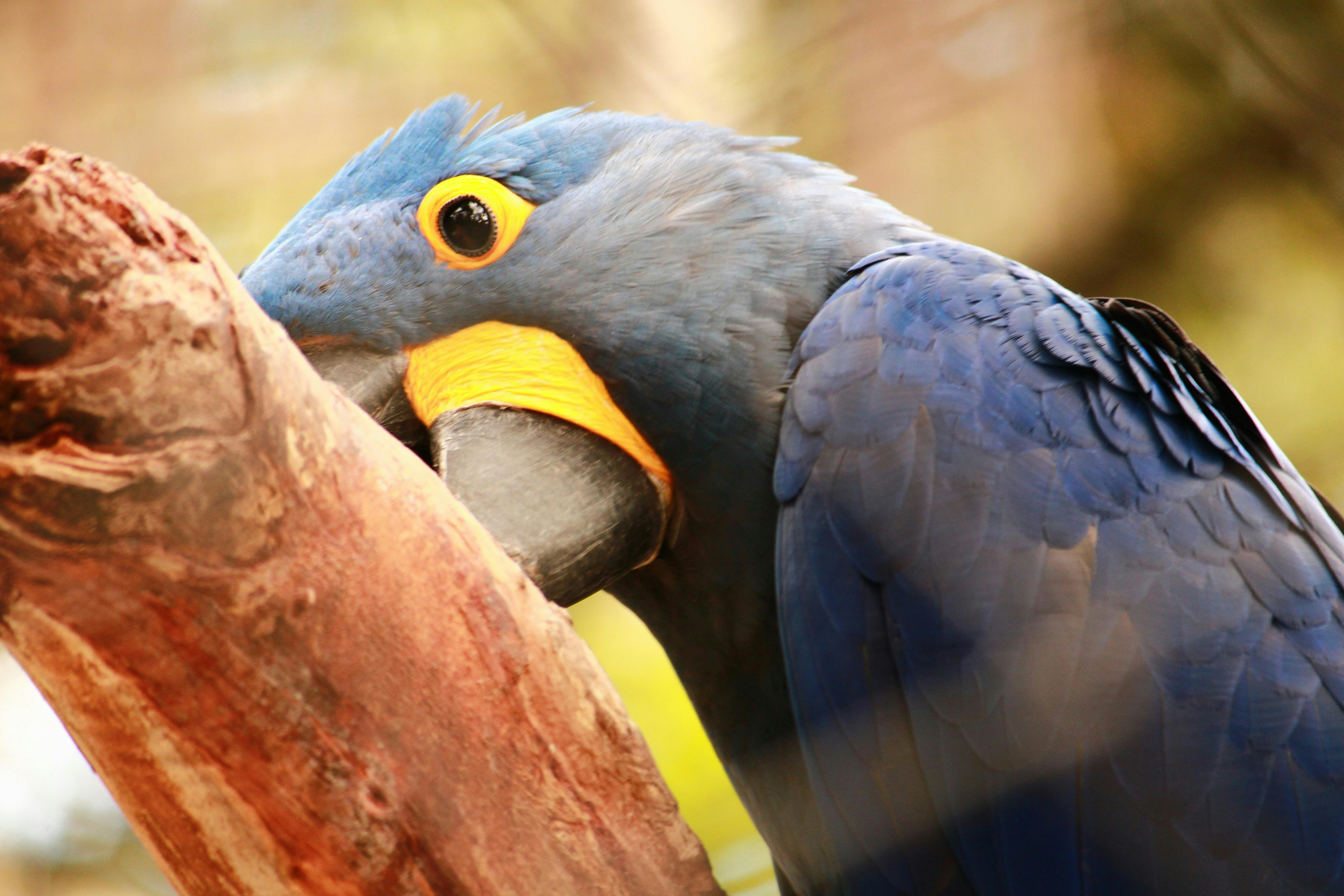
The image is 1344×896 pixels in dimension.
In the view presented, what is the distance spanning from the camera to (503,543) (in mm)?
1354

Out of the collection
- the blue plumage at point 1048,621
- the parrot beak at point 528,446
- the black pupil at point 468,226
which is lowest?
the blue plumage at point 1048,621

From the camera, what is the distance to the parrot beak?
1.39m

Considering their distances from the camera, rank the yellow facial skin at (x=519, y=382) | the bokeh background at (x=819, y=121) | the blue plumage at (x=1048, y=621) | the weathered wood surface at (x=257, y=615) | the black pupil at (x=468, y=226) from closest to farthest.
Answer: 1. the weathered wood surface at (x=257, y=615)
2. the blue plumage at (x=1048, y=621)
3. the yellow facial skin at (x=519, y=382)
4. the black pupil at (x=468, y=226)
5. the bokeh background at (x=819, y=121)

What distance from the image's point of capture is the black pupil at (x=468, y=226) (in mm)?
1643

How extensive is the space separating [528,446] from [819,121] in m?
2.08

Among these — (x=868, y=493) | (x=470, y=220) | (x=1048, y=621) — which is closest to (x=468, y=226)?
(x=470, y=220)

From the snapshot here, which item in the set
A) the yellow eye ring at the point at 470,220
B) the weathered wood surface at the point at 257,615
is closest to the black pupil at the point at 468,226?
the yellow eye ring at the point at 470,220

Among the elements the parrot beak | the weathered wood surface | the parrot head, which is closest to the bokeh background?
the parrot head

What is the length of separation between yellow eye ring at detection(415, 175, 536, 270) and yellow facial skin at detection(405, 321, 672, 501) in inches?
4.4

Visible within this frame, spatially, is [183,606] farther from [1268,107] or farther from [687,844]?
[1268,107]

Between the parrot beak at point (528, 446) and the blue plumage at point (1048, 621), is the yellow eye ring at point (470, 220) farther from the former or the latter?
the blue plumage at point (1048, 621)

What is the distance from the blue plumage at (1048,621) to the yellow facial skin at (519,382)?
0.22 meters

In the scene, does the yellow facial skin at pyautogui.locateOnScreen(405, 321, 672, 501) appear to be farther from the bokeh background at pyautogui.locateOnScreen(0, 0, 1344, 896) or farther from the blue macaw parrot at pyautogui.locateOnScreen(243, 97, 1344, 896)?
the bokeh background at pyautogui.locateOnScreen(0, 0, 1344, 896)

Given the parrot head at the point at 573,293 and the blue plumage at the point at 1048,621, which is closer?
the blue plumage at the point at 1048,621
